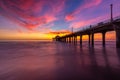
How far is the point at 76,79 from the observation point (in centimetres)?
661

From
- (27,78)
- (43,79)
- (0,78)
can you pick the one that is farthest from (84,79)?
(0,78)

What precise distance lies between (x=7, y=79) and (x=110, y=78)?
5.57 m

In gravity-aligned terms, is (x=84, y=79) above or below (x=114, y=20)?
below

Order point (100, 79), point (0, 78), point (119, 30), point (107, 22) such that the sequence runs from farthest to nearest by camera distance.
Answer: point (107, 22) < point (119, 30) < point (0, 78) < point (100, 79)

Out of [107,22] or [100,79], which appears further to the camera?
[107,22]

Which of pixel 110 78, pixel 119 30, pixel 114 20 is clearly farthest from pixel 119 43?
pixel 110 78

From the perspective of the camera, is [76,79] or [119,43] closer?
[76,79]

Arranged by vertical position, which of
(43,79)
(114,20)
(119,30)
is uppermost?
(114,20)

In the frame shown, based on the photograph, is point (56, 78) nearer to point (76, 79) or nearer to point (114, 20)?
point (76, 79)

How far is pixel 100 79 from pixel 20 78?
4362 mm

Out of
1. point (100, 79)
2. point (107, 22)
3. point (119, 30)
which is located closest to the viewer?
point (100, 79)

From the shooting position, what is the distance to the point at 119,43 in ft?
77.3

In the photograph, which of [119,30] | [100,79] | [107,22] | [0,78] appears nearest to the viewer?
[100,79]

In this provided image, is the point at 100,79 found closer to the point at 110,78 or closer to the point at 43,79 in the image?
the point at 110,78
